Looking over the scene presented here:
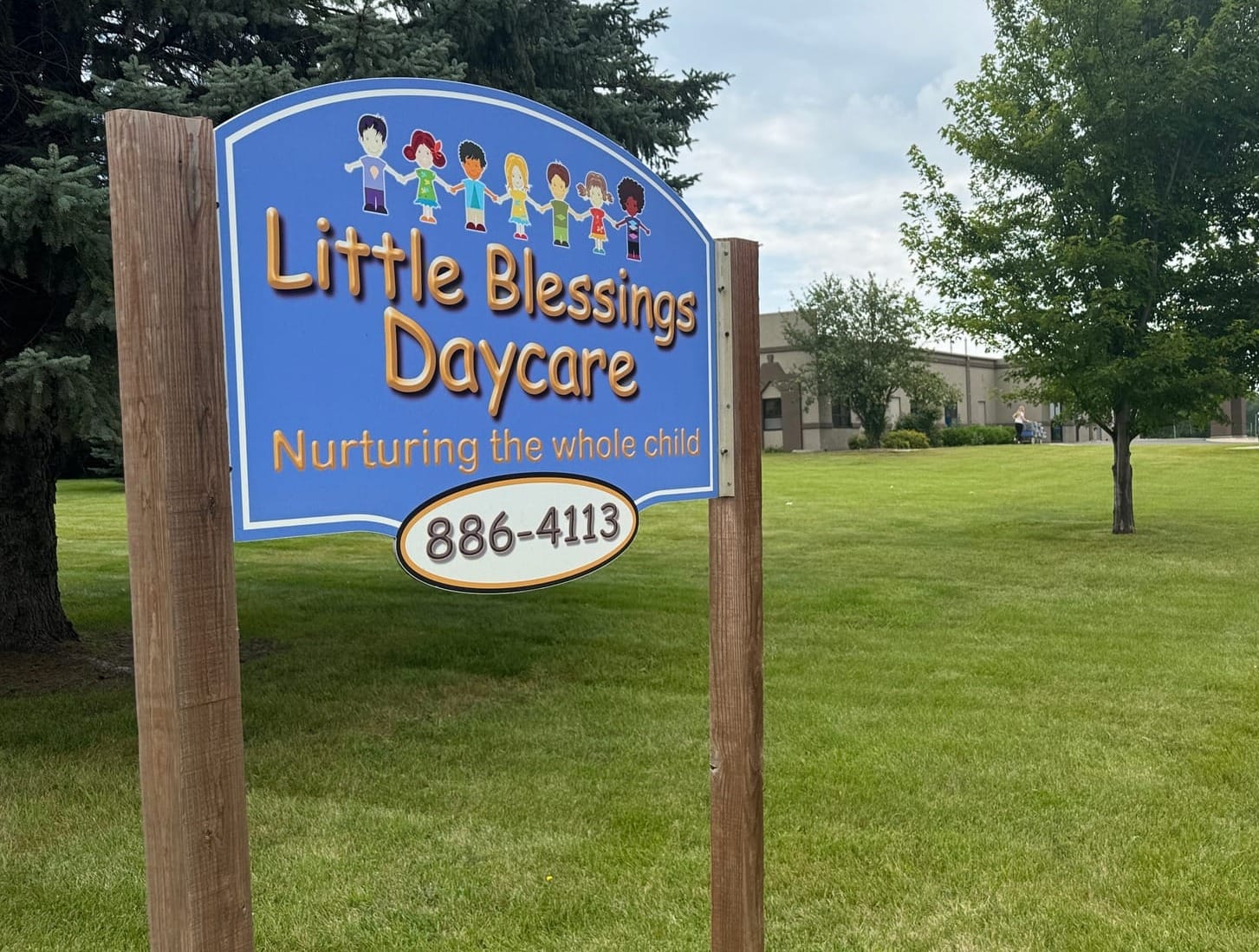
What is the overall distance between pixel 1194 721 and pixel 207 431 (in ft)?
18.7

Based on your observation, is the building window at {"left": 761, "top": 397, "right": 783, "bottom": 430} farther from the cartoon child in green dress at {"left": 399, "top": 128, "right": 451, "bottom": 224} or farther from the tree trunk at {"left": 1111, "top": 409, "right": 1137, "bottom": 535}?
the cartoon child in green dress at {"left": 399, "top": 128, "right": 451, "bottom": 224}

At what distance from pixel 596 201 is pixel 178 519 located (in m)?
1.28

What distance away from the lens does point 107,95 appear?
17.6 feet

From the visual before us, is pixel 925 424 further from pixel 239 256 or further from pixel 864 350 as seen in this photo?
pixel 239 256

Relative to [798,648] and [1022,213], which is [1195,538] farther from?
[798,648]

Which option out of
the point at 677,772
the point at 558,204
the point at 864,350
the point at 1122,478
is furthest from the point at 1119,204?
the point at 864,350

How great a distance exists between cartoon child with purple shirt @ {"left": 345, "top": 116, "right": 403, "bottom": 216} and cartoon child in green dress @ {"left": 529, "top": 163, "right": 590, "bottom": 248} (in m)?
0.42

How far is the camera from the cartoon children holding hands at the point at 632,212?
9.04ft

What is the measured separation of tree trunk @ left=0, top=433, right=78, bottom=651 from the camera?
782cm

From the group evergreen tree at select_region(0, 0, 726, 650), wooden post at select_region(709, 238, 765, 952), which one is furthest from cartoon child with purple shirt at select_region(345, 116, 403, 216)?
evergreen tree at select_region(0, 0, 726, 650)

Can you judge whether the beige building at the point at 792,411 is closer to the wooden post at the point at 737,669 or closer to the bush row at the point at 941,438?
the bush row at the point at 941,438

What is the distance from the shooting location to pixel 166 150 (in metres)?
1.95

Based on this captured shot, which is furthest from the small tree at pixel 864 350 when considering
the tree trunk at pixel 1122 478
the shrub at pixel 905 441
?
the tree trunk at pixel 1122 478

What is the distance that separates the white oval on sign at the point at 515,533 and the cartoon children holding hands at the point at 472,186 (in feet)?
1.90
